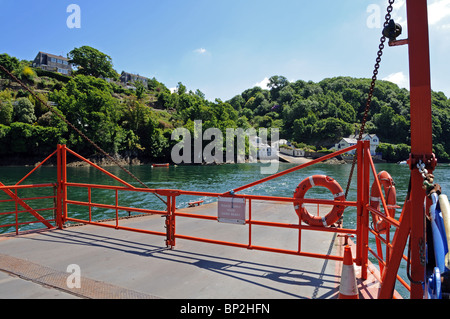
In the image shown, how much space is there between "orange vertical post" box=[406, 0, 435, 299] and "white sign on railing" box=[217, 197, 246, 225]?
302 cm

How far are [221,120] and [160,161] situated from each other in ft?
82.3

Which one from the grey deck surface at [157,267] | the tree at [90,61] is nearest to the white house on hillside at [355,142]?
the tree at [90,61]

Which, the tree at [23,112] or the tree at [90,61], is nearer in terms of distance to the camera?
the tree at [23,112]

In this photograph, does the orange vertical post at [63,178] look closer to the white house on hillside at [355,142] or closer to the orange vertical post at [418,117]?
the orange vertical post at [418,117]

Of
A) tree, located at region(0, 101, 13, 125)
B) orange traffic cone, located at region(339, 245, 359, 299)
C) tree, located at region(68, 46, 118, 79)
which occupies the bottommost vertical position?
orange traffic cone, located at region(339, 245, 359, 299)

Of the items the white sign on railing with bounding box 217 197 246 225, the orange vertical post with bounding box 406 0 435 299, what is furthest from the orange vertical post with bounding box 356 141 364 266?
the white sign on railing with bounding box 217 197 246 225

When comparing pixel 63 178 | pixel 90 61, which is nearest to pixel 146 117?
pixel 90 61

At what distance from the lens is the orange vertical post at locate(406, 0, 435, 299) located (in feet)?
10.3

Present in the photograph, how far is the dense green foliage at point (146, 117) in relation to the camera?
205 ft

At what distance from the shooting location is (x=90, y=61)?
107 metres

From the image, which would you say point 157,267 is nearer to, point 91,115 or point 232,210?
point 232,210

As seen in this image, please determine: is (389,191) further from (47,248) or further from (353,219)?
(353,219)

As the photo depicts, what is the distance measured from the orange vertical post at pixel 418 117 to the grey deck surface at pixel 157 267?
1404 mm

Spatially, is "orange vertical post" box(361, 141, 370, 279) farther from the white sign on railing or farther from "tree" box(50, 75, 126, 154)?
"tree" box(50, 75, 126, 154)
